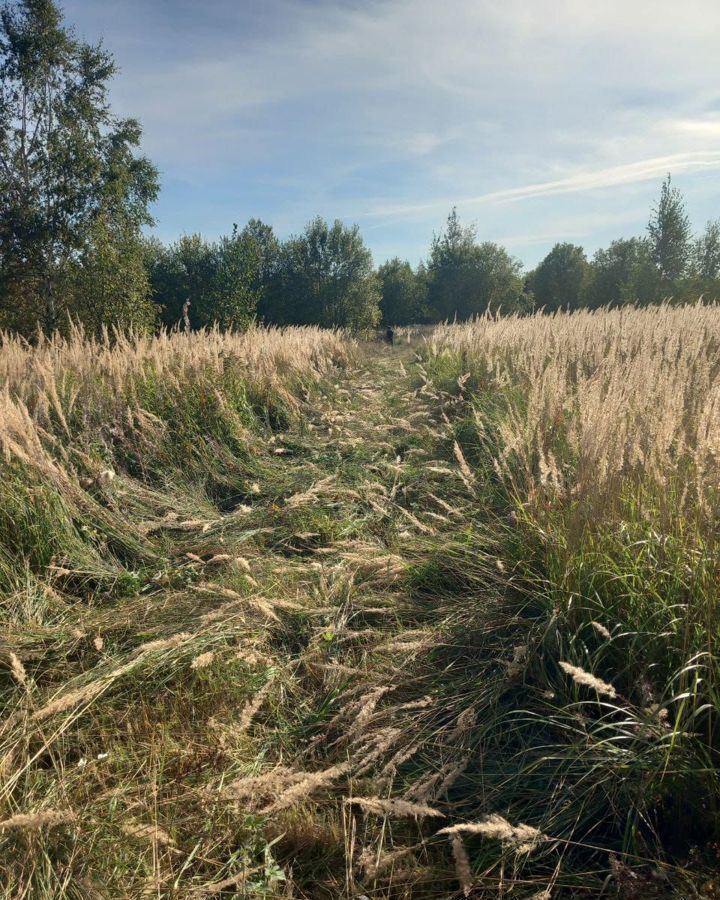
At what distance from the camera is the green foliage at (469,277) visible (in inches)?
1853

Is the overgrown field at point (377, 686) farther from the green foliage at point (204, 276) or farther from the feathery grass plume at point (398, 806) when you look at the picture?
the green foliage at point (204, 276)

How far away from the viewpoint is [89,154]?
1981 cm

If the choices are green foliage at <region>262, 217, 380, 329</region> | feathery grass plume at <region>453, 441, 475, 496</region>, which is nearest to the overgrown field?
feathery grass plume at <region>453, 441, 475, 496</region>

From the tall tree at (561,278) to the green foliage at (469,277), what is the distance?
376 centimetres

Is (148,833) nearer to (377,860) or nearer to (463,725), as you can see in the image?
(377,860)

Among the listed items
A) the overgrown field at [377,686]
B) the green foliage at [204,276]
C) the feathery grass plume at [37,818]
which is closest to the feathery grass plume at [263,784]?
the overgrown field at [377,686]

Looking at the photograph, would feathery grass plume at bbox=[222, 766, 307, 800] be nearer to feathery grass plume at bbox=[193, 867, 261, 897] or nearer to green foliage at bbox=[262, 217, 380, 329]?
feathery grass plume at bbox=[193, 867, 261, 897]

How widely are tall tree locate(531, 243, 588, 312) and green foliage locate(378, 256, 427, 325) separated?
37.6 feet

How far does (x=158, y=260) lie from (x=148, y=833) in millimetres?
41524

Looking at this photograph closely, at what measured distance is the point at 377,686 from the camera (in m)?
1.96


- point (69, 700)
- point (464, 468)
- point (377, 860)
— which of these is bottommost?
point (377, 860)

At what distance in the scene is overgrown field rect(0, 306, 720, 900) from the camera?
139 centimetres

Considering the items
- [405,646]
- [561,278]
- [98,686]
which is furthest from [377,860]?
[561,278]

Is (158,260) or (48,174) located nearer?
(48,174)
